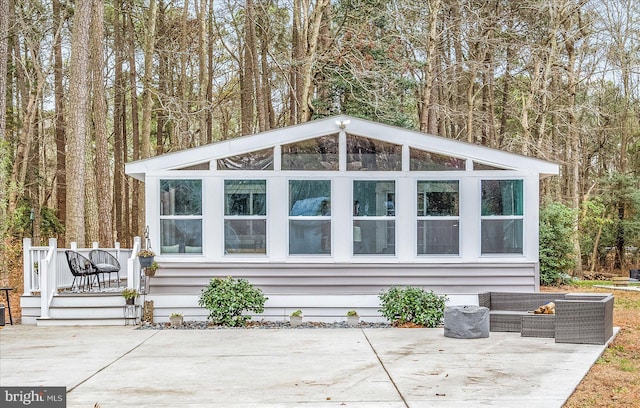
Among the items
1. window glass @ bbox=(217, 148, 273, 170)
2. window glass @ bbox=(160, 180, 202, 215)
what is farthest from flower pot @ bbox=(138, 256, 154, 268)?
window glass @ bbox=(217, 148, 273, 170)

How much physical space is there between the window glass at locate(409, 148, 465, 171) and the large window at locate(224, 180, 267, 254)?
2.35 metres

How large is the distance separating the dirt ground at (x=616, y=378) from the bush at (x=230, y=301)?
187 inches

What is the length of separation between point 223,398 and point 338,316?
16.0 feet

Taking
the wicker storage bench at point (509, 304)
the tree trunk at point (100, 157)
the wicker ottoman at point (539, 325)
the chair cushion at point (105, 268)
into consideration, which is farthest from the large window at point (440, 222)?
the tree trunk at point (100, 157)

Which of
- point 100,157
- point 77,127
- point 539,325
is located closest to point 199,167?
point 77,127

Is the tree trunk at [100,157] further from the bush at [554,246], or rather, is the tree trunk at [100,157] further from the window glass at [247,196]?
the bush at [554,246]

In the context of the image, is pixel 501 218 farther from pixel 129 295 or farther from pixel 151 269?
pixel 129 295

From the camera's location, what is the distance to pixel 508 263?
32.8 ft

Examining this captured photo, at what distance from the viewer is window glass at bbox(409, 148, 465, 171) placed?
1010 cm

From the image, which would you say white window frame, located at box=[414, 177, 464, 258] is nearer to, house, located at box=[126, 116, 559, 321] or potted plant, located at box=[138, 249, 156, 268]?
house, located at box=[126, 116, 559, 321]

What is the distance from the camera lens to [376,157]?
10.1m

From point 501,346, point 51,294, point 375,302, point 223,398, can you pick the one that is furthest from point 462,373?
point 51,294

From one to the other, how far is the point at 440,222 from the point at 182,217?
13.0ft

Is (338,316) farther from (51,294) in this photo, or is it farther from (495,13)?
(495,13)
